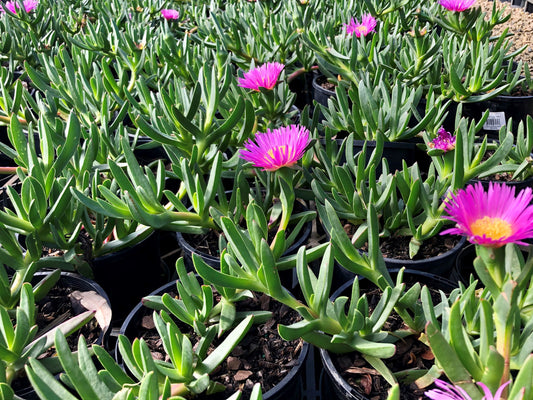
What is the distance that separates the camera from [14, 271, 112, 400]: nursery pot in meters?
0.67

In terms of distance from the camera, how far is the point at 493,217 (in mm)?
424

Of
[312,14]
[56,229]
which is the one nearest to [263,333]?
[56,229]

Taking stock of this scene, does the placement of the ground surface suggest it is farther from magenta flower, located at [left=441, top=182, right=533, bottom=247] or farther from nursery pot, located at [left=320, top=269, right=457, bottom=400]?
magenta flower, located at [left=441, top=182, right=533, bottom=247]

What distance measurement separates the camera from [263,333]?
26.8 inches

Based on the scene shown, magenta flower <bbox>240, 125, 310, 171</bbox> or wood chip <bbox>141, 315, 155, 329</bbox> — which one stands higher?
magenta flower <bbox>240, 125, 310, 171</bbox>

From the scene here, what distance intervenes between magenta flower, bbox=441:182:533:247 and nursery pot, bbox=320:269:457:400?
0.24 metres

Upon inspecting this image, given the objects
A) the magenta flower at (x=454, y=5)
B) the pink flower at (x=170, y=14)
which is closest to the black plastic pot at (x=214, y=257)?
the magenta flower at (x=454, y=5)

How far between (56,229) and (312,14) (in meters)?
1.28

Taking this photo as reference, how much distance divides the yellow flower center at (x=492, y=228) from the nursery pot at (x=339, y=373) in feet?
0.80

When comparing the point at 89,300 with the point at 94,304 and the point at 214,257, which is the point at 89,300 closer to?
the point at 94,304

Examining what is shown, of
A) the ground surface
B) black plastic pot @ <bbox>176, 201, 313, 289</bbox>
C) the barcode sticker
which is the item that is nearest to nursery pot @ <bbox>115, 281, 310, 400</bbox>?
black plastic pot @ <bbox>176, 201, 313, 289</bbox>

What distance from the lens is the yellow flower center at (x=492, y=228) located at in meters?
0.40

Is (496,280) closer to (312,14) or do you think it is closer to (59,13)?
(312,14)

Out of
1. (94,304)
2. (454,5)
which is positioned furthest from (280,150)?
(454,5)
